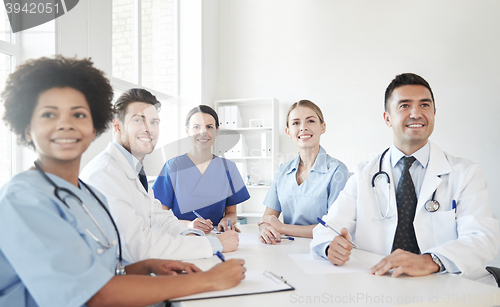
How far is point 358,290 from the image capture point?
3.15 feet

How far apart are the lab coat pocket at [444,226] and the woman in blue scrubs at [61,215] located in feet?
3.01

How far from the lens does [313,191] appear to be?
204 centimetres

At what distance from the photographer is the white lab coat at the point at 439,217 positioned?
46.3 inches

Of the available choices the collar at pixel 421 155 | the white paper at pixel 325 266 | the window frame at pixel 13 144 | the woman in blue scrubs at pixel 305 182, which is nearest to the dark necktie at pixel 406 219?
the collar at pixel 421 155

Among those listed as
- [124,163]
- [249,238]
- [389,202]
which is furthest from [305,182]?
[124,163]

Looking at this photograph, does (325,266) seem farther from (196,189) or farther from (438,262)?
(196,189)

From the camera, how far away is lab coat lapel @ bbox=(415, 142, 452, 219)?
1.38m

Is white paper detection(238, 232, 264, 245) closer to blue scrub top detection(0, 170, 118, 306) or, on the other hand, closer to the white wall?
blue scrub top detection(0, 170, 118, 306)

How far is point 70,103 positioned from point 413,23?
3876 millimetres

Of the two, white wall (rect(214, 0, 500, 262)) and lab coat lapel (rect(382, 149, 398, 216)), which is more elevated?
white wall (rect(214, 0, 500, 262))

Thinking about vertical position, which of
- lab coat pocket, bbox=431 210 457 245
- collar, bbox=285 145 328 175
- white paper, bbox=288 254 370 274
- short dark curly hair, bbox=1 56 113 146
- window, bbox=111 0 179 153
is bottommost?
white paper, bbox=288 254 370 274

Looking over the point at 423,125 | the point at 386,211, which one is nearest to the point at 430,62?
the point at 423,125

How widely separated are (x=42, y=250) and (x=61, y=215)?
111mm

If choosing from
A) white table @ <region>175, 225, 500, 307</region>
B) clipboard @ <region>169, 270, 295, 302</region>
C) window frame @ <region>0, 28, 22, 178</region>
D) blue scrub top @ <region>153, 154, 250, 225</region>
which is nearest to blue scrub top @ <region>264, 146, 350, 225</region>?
blue scrub top @ <region>153, 154, 250, 225</region>
